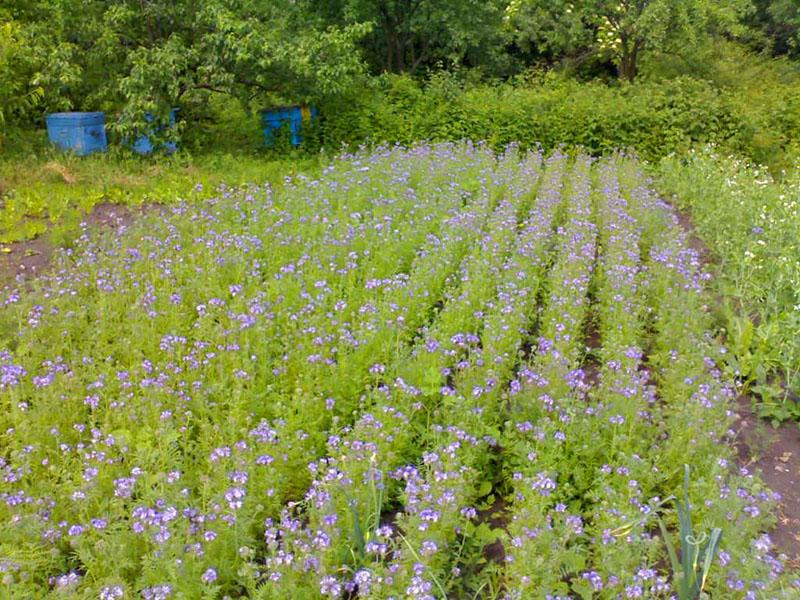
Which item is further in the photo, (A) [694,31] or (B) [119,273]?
(A) [694,31]

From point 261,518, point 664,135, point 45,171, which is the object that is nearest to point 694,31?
point 664,135

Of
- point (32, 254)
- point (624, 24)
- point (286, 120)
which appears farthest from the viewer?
point (624, 24)

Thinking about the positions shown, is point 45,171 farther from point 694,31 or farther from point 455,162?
point 694,31

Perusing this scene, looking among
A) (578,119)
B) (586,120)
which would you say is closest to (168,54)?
(578,119)

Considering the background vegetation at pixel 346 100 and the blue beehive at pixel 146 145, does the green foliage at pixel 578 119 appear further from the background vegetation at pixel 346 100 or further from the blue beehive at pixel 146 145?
the blue beehive at pixel 146 145

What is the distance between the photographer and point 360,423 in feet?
12.6

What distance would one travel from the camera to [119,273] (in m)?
6.05

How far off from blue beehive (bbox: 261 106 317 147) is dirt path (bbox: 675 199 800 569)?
394 inches

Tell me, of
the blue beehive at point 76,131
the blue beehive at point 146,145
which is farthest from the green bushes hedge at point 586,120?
the blue beehive at point 76,131

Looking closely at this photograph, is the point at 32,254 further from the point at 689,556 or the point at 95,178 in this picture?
the point at 689,556

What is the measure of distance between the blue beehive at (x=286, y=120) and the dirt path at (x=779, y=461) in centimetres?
1001

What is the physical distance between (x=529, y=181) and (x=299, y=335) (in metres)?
5.88

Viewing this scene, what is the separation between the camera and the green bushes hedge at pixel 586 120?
1440 centimetres

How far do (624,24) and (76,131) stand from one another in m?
12.7
